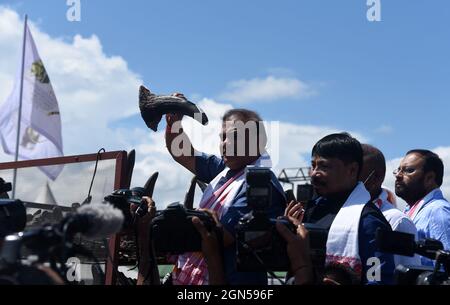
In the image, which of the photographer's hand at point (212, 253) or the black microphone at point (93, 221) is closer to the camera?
the black microphone at point (93, 221)

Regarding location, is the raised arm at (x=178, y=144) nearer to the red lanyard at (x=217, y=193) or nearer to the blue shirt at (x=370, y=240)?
the red lanyard at (x=217, y=193)

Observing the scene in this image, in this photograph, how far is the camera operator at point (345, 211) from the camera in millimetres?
2488

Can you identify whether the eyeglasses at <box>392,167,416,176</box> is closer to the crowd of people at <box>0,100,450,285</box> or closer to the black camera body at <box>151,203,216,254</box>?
the crowd of people at <box>0,100,450,285</box>

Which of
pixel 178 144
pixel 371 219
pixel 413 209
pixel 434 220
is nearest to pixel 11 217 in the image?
pixel 178 144

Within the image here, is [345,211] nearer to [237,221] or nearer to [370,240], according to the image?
[370,240]

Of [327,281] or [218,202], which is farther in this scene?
[218,202]

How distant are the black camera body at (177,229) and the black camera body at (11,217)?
0.49 metres

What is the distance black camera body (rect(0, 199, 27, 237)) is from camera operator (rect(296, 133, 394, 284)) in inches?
44.9

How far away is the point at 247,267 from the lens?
209 centimetres

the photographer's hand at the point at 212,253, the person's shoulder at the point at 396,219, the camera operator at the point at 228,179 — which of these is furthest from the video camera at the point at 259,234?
the person's shoulder at the point at 396,219

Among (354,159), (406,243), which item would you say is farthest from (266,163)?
(406,243)

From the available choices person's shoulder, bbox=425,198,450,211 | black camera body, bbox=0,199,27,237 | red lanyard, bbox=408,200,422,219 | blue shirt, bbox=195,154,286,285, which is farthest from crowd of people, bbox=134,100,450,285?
black camera body, bbox=0,199,27,237
